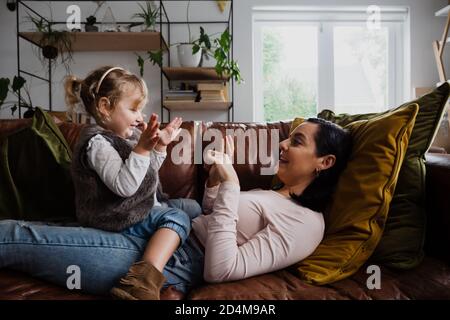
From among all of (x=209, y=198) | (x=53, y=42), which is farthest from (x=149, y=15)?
(x=209, y=198)

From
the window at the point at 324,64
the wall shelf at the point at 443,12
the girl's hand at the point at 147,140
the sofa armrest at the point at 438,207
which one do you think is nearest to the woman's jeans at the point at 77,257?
the girl's hand at the point at 147,140

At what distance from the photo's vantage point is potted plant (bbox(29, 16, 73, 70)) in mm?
3020

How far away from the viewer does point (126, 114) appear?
48.3 inches

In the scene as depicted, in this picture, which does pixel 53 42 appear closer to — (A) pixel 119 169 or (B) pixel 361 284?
(A) pixel 119 169

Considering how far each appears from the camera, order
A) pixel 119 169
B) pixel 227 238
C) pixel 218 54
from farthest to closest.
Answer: pixel 218 54 → pixel 119 169 → pixel 227 238

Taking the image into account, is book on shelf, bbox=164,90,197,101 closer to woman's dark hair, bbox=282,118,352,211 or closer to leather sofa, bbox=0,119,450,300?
woman's dark hair, bbox=282,118,352,211

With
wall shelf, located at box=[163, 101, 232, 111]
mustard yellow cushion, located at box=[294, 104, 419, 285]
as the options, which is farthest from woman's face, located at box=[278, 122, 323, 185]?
wall shelf, located at box=[163, 101, 232, 111]

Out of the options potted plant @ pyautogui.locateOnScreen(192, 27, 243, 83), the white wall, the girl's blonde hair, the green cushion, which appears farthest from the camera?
the white wall

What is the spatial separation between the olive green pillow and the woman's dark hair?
0.56ft

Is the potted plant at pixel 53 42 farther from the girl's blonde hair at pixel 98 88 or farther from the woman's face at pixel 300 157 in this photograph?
the woman's face at pixel 300 157

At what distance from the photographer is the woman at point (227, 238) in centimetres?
95

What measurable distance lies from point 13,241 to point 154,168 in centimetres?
42

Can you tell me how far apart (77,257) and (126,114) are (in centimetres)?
48

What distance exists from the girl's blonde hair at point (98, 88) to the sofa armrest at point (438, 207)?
934 millimetres
